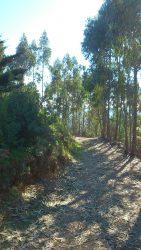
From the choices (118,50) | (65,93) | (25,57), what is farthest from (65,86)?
(118,50)

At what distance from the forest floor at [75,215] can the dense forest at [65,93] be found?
2.89 feet

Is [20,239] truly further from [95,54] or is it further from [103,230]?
[95,54]

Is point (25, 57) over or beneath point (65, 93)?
over

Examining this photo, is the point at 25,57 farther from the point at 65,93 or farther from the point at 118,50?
the point at 118,50

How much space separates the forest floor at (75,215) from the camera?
29.2 ft

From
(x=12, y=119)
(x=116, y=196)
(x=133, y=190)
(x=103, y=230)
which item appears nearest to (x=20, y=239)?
(x=103, y=230)

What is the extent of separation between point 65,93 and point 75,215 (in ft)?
134

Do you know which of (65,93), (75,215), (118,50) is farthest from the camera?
(65,93)

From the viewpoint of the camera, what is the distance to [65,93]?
168 ft

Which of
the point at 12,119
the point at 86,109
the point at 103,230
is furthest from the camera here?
the point at 86,109

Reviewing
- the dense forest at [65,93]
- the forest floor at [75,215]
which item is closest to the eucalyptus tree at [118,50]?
the dense forest at [65,93]

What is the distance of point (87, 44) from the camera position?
33.6m

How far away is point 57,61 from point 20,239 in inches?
1863

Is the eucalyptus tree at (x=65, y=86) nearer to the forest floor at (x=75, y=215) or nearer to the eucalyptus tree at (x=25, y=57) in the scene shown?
the eucalyptus tree at (x=25, y=57)
